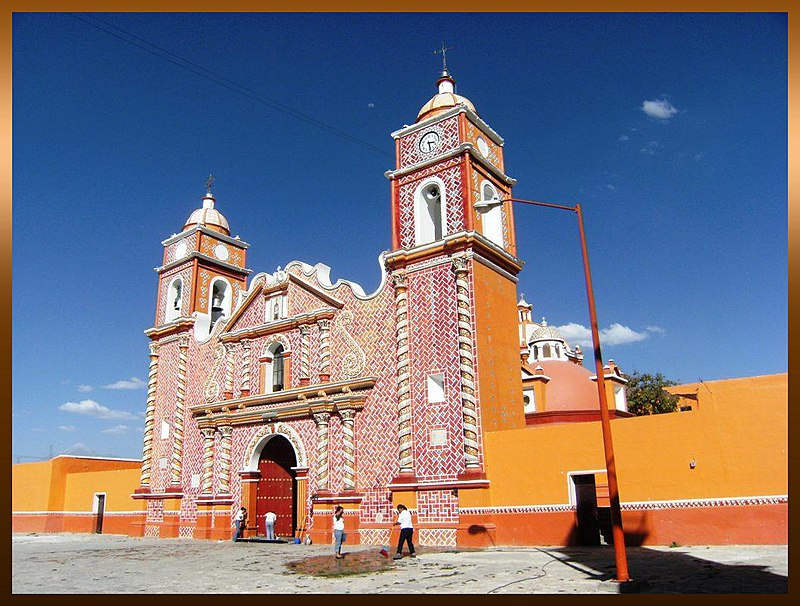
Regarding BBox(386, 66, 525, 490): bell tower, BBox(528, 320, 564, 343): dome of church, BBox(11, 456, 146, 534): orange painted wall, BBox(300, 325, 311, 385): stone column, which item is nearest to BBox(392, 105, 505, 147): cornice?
BBox(386, 66, 525, 490): bell tower

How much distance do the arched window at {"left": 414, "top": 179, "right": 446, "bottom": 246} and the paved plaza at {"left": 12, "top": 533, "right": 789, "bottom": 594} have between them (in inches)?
304

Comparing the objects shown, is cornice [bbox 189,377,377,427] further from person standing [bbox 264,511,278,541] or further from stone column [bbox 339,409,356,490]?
person standing [bbox 264,511,278,541]

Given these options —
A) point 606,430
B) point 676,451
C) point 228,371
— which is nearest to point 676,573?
point 606,430

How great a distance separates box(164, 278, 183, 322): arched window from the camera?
2356 cm

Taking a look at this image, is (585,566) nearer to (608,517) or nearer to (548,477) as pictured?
(548,477)

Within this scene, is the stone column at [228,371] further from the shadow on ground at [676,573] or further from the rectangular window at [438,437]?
the shadow on ground at [676,573]

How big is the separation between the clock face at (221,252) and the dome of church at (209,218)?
676mm

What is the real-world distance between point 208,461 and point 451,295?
31.9ft

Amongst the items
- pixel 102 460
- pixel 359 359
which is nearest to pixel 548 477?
pixel 359 359

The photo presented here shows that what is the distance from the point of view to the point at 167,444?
71.7ft

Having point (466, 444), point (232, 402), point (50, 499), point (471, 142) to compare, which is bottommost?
point (50, 499)

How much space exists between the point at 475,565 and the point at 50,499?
18.8 meters

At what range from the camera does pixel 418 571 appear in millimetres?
10398

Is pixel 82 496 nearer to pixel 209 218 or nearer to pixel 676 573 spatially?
pixel 209 218
